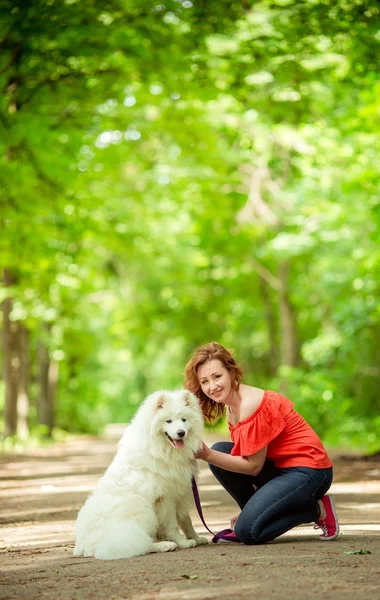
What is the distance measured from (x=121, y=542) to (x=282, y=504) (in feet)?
4.18

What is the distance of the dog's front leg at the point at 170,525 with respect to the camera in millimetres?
6473

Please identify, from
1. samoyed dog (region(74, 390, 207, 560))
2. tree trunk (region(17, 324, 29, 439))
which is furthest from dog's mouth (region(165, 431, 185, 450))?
tree trunk (region(17, 324, 29, 439))

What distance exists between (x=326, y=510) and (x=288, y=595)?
2.37 metres

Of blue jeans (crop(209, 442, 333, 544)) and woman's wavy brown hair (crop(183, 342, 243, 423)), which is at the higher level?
woman's wavy brown hair (crop(183, 342, 243, 423))

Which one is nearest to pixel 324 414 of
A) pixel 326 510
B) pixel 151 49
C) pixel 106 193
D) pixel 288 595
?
pixel 106 193

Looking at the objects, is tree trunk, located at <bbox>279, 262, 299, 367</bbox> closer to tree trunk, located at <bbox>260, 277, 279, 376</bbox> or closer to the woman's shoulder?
tree trunk, located at <bbox>260, 277, 279, 376</bbox>

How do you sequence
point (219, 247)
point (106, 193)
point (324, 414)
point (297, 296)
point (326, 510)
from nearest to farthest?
point (326, 510)
point (106, 193)
point (324, 414)
point (297, 296)
point (219, 247)

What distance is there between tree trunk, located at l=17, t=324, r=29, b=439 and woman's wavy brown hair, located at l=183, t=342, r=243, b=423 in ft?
57.2

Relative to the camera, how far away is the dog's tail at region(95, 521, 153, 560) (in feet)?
19.8

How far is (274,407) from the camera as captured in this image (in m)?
6.54

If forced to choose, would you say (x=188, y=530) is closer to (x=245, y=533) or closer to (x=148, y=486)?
(x=245, y=533)

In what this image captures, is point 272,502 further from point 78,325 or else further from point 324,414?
point 78,325

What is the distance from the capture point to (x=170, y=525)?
6.53m

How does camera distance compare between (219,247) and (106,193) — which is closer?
(106,193)
